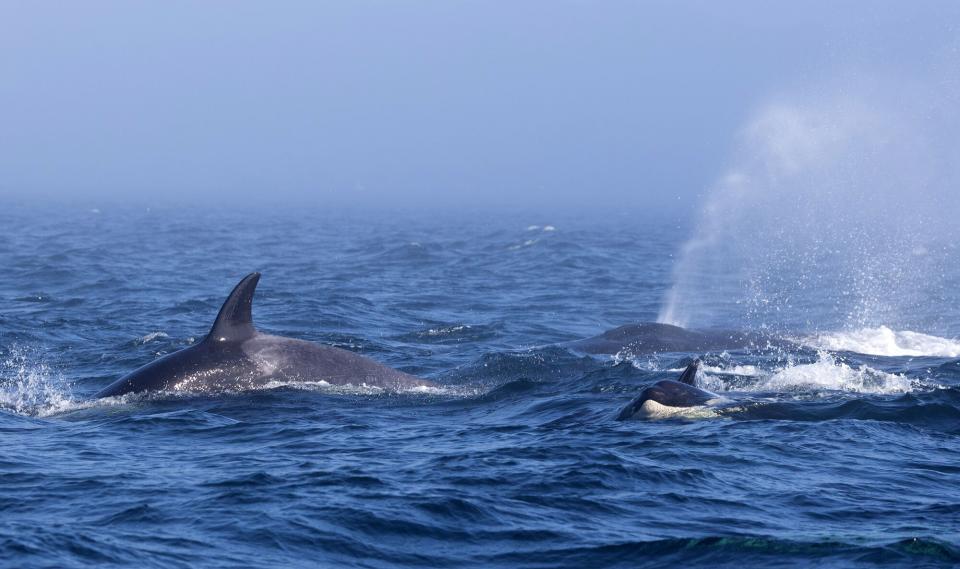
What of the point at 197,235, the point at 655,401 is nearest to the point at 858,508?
the point at 655,401

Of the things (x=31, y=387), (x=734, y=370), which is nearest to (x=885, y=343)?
(x=734, y=370)

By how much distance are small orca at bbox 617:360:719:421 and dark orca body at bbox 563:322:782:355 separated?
22.8 ft

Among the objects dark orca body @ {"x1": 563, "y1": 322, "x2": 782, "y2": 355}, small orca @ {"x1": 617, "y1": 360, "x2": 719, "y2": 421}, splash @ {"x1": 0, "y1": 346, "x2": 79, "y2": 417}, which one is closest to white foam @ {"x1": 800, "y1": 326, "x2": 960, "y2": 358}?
dark orca body @ {"x1": 563, "y1": 322, "x2": 782, "y2": 355}

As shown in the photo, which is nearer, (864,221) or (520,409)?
(520,409)

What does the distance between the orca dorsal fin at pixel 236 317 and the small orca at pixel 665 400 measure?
5.00 m

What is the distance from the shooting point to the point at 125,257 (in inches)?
1874

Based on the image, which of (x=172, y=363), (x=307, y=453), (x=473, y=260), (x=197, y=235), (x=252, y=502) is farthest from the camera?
(x=197, y=235)

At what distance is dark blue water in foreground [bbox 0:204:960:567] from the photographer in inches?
422

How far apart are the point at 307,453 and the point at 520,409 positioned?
13.2 feet

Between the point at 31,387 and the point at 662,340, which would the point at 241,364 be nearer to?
the point at 31,387

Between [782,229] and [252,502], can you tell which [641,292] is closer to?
[252,502]

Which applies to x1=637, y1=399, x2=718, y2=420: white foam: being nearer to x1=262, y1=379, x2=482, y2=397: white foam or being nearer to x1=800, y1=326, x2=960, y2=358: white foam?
x1=262, y1=379, x2=482, y2=397: white foam

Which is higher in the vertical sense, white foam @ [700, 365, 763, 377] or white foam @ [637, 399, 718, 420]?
white foam @ [637, 399, 718, 420]

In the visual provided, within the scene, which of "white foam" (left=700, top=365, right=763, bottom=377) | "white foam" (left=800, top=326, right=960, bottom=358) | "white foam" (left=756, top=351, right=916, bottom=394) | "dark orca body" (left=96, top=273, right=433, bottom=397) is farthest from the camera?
"white foam" (left=800, top=326, right=960, bottom=358)
